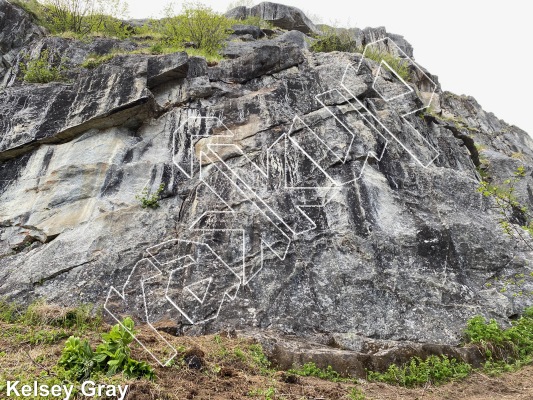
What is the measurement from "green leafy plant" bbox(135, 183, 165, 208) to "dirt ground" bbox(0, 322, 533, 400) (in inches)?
135

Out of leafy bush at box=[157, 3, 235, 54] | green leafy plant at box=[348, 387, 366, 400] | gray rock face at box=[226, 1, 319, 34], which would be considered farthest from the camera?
gray rock face at box=[226, 1, 319, 34]

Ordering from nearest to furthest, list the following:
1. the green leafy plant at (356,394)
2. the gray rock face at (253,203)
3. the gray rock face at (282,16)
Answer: the green leafy plant at (356,394)
the gray rock face at (253,203)
the gray rock face at (282,16)

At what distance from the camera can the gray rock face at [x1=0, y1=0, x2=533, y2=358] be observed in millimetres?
8133

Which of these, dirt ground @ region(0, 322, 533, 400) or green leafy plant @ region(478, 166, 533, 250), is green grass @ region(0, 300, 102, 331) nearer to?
dirt ground @ region(0, 322, 533, 400)

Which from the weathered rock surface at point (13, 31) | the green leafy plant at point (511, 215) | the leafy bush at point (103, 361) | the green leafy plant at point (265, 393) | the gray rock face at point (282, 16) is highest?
the gray rock face at point (282, 16)

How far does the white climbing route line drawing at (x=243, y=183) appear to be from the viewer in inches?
328

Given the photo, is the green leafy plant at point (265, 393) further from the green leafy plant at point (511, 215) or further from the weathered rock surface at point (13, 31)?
the weathered rock surface at point (13, 31)

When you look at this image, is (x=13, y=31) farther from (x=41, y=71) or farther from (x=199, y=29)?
(x=199, y=29)

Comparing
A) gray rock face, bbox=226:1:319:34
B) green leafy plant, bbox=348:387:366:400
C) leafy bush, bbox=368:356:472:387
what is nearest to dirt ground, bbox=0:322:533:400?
green leafy plant, bbox=348:387:366:400

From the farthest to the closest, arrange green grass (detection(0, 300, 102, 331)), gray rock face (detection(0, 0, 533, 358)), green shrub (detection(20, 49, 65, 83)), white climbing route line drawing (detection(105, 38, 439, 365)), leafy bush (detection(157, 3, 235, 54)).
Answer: leafy bush (detection(157, 3, 235, 54)) → green shrub (detection(20, 49, 65, 83)) → white climbing route line drawing (detection(105, 38, 439, 365)) → gray rock face (detection(0, 0, 533, 358)) → green grass (detection(0, 300, 102, 331))

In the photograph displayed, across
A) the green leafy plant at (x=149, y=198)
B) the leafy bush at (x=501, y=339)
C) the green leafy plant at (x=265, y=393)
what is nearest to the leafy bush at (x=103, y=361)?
the green leafy plant at (x=265, y=393)

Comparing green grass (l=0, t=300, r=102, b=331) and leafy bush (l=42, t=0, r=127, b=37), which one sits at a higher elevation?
leafy bush (l=42, t=0, r=127, b=37)

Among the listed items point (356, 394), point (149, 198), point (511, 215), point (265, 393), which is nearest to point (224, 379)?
point (265, 393)

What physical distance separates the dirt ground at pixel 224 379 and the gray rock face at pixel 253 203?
3.01 ft
